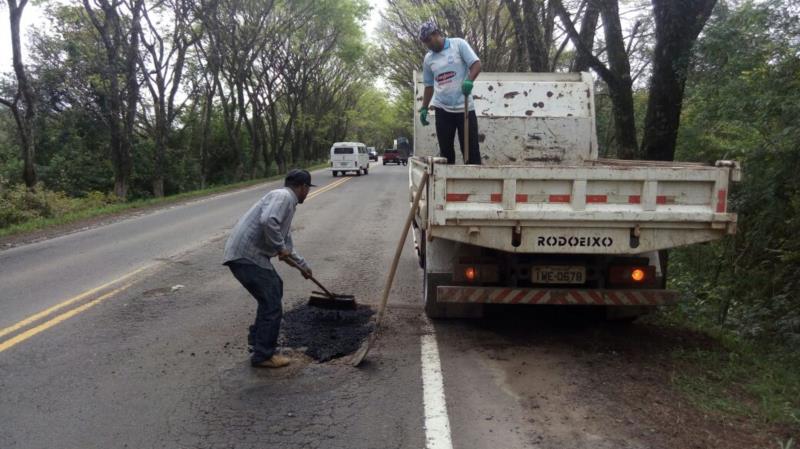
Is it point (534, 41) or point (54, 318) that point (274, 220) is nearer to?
point (54, 318)

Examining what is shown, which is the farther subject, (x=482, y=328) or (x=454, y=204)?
(x=482, y=328)

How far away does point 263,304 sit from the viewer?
4773 millimetres

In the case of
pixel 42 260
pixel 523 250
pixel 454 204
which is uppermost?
pixel 454 204

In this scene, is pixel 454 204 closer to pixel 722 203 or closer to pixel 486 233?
pixel 486 233

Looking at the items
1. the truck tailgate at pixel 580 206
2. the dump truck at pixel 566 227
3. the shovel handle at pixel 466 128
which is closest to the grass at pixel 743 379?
the dump truck at pixel 566 227

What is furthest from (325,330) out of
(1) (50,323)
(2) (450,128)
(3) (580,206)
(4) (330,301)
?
(1) (50,323)

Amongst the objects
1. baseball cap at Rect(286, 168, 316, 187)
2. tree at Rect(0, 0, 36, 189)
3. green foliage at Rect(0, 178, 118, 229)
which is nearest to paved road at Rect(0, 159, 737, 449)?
baseball cap at Rect(286, 168, 316, 187)

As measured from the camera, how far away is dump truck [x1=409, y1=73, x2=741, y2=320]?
4.56 metres

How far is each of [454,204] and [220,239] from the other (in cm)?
737

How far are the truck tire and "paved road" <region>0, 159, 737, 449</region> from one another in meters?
0.11

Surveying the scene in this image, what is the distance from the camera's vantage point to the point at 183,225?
13.3 m

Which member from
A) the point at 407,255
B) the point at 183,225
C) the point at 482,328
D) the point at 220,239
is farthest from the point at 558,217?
the point at 183,225

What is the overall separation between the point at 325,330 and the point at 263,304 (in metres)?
1.07

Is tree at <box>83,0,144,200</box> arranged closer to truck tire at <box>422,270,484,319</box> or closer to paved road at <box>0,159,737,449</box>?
paved road at <box>0,159,737,449</box>
